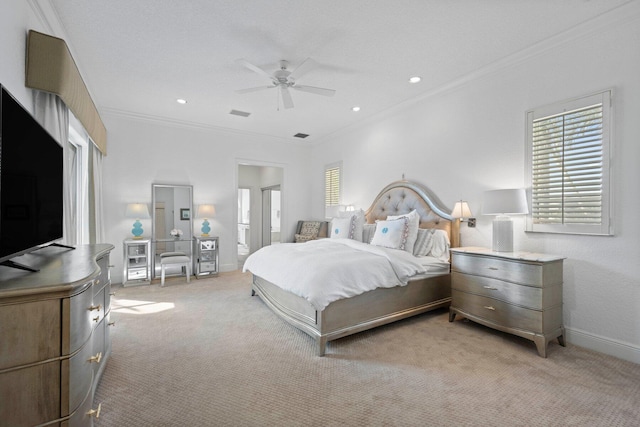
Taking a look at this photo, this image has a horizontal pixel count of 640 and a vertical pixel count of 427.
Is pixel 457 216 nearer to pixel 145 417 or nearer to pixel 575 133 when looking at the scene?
pixel 575 133

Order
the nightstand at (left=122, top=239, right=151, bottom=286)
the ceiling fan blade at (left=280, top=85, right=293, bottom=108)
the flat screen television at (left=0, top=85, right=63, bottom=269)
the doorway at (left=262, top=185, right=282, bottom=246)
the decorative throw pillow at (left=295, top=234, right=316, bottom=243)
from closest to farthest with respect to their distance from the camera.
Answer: the flat screen television at (left=0, top=85, right=63, bottom=269) → the ceiling fan blade at (left=280, top=85, right=293, bottom=108) → the nightstand at (left=122, top=239, right=151, bottom=286) → the decorative throw pillow at (left=295, top=234, right=316, bottom=243) → the doorway at (left=262, top=185, right=282, bottom=246)

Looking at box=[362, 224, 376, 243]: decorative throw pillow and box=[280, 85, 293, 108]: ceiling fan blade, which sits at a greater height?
box=[280, 85, 293, 108]: ceiling fan blade

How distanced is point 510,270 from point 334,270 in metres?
1.55

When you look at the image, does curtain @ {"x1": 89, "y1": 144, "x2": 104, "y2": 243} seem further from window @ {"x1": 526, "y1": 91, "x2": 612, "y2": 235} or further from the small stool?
window @ {"x1": 526, "y1": 91, "x2": 612, "y2": 235}

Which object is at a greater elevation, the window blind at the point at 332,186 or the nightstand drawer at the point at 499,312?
the window blind at the point at 332,186

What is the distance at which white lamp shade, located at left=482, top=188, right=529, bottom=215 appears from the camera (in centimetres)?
273

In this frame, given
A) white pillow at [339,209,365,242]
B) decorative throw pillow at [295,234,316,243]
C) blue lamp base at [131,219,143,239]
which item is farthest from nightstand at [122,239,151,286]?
white pillow at [339,209,365,242]

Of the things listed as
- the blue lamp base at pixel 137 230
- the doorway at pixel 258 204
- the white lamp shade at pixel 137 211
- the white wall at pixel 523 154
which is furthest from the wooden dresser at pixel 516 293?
the doorway at pixel 258 204

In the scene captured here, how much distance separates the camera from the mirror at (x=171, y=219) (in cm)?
523

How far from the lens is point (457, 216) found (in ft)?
11.6

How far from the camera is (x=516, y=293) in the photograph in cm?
258

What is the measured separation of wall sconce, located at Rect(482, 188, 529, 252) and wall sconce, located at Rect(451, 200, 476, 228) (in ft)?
1.79

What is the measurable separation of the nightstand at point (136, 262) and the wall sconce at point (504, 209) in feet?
16.0

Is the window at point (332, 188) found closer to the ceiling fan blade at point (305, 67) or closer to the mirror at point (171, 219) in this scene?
the mirror at point (171, 219)
